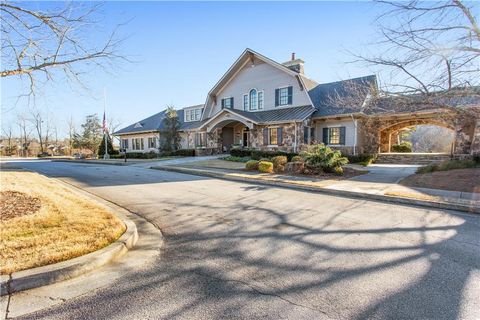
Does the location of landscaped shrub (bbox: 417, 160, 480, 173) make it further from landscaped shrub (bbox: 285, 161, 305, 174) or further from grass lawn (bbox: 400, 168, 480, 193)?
landscaped shrub (bbox: 285, 161, 305, 174)

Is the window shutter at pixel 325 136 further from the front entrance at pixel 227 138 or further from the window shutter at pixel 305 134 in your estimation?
the front entrance at pixel 227 138

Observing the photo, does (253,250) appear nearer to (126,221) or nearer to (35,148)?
(126,221)

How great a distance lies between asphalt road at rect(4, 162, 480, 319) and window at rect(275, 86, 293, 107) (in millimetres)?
18253

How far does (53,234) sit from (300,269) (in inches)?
158

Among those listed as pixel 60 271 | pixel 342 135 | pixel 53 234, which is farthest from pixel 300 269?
pixel 342 135

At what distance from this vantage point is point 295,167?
15070mm

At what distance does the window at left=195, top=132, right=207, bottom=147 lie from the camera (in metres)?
29.2

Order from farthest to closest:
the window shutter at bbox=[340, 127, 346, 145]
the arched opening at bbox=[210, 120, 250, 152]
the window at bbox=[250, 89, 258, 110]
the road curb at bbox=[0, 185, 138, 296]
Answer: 1. the arched opening at bbox=[210, 120, 250, 152]
2. the window at bbox=[250, 89, 258, 110]
3. the window shutter at bbox=[340, 127, 346, 145]
4. the road curb at bbox=[0, 185, 138, 296]

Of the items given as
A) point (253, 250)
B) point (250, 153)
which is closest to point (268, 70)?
point (250, 153)

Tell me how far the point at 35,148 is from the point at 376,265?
263ft

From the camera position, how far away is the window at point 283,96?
24.0 m

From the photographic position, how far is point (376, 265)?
13.0ft

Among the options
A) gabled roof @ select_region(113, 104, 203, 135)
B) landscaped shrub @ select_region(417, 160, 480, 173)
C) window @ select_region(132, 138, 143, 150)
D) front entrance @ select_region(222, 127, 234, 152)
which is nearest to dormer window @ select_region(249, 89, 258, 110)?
front entrance @ select_region(222, 127, 234, 152)

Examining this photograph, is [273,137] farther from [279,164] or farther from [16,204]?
[16,204]
